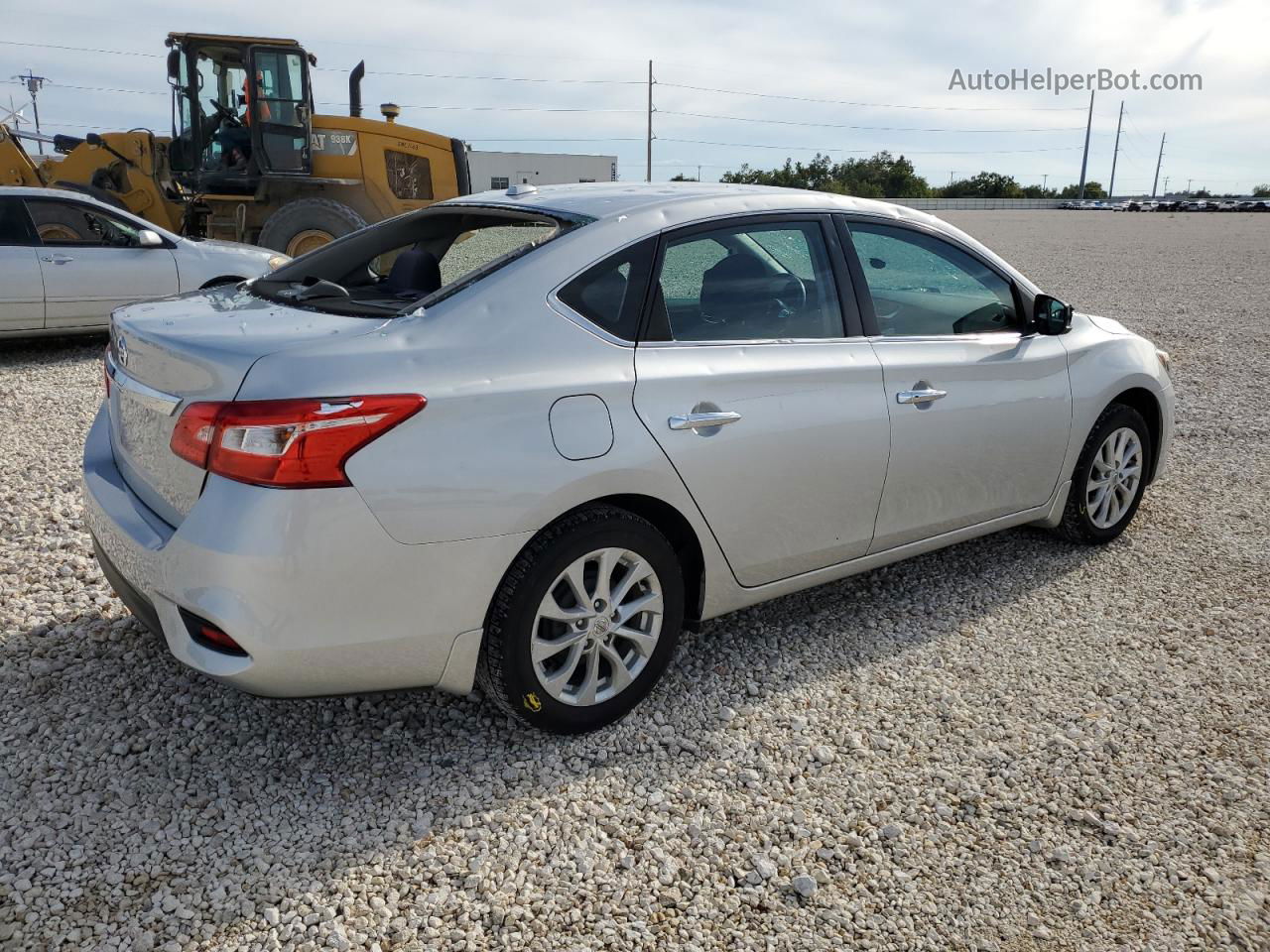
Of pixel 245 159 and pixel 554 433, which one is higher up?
pixel 245 159

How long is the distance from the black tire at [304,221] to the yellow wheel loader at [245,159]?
0.04ft

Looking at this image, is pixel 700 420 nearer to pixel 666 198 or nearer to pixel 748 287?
pixel 748 287

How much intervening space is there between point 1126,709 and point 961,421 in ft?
3.81

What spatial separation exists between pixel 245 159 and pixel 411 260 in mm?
10360

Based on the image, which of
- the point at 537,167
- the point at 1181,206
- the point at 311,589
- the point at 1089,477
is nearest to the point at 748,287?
the point at 311,589

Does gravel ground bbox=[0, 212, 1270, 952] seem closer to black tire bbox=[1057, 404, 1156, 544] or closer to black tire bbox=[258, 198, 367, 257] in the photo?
black tire bbox=[1057, 404, 1156, 544]

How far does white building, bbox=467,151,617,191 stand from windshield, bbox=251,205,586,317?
177ft

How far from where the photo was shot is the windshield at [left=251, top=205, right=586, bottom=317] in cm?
315

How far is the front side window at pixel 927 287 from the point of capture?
3842 mm

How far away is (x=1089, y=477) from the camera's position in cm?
472

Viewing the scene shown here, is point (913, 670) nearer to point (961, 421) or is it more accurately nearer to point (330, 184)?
point (961, 421)

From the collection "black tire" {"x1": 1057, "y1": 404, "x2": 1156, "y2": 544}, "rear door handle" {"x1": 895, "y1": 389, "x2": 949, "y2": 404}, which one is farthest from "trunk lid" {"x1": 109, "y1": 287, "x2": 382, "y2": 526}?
"black tire" {"x1": 1057, "y1": 404, "x2": 1156, "y2": 544}

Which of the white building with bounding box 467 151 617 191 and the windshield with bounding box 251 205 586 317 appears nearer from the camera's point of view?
the windshield with bounding box 251 205 586 317

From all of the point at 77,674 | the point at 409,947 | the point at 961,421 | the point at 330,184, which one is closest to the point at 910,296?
the point at 961,421
